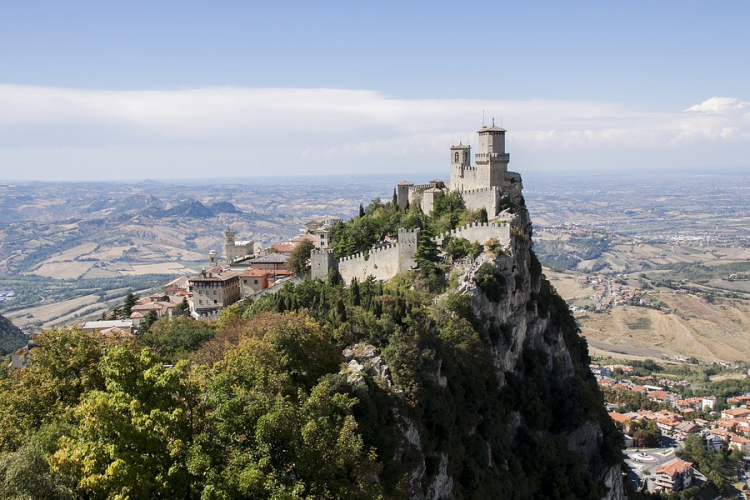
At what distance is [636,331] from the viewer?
172 metres

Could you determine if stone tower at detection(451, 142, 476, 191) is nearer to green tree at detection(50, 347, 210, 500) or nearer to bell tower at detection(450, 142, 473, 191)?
bell tower at detection(450, 142, 473, 191)

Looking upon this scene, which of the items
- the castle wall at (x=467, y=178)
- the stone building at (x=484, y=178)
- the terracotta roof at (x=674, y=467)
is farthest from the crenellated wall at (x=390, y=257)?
the terracotta roof at (x=674, y=467)

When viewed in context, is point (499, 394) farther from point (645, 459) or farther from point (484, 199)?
point (645, 459)

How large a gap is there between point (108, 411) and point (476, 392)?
2732 centimetres

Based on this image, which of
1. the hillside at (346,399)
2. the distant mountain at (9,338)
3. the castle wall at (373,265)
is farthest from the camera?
the distant mountain at (9,338)

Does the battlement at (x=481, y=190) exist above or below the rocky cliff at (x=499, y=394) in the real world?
above

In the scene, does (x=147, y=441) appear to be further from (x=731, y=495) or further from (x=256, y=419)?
(x=731, y=495)

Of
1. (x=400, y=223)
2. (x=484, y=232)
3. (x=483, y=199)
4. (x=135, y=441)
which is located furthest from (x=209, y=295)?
(x=135, y=441)

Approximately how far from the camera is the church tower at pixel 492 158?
62.0m

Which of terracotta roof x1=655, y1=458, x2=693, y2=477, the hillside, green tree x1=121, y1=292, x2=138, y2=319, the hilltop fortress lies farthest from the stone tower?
terracotta roof x1=655, y1=458, x2=693, y2=477

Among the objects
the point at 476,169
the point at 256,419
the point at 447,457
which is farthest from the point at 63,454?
the point at 476,169

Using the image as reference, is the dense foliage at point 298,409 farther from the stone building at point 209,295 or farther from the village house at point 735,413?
the village house at point 735,413

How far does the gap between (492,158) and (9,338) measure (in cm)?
9862

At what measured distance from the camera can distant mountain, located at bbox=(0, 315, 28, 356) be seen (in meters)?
112
